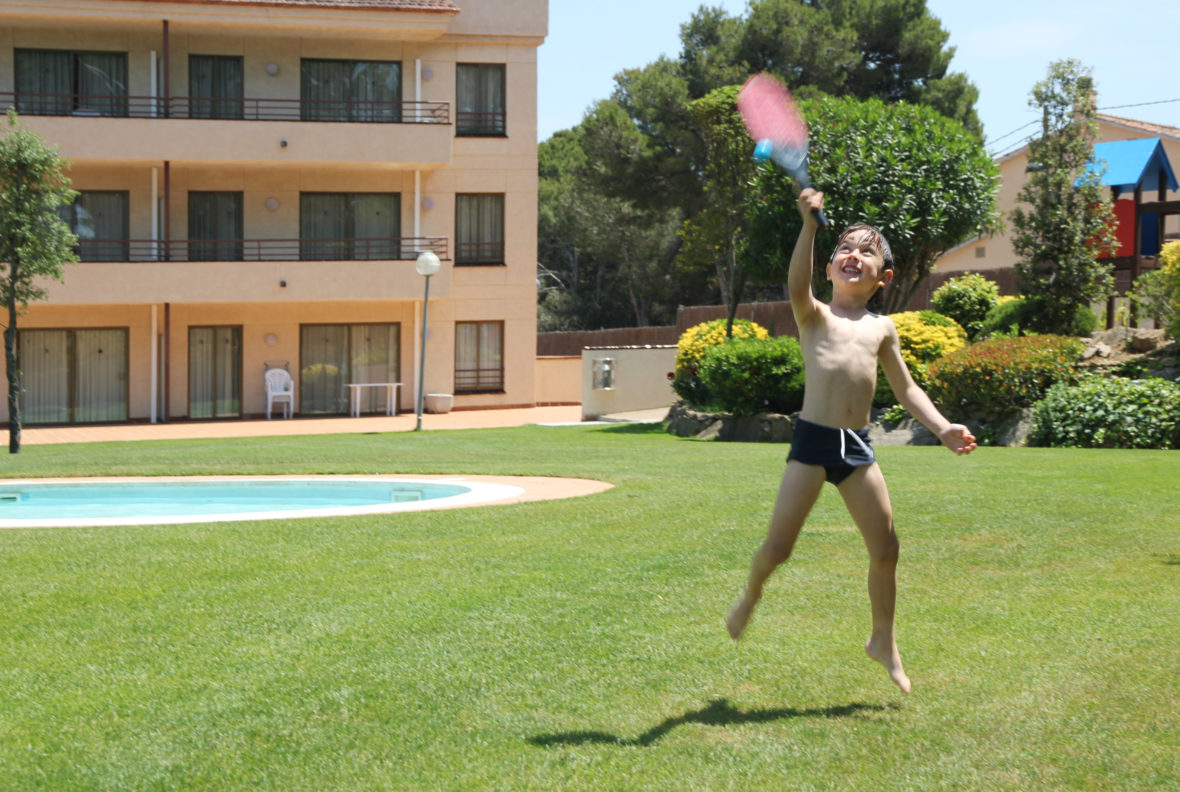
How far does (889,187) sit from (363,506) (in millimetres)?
14487

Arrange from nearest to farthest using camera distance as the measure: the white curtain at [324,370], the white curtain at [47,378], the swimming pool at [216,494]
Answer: the swimming pool at [216,494] → the white curtain at [47,378] → the white curtain at [324,370]

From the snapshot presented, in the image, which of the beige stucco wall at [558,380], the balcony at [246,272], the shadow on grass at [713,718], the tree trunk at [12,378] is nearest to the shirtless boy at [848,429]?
the shadow on grass at [713,718]

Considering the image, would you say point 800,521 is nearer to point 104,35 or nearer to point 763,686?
point 763,686

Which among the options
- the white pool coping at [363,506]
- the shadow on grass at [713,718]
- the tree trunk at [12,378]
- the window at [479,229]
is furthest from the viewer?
the window at [479,229]

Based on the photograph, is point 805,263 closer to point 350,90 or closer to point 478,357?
point 478,357

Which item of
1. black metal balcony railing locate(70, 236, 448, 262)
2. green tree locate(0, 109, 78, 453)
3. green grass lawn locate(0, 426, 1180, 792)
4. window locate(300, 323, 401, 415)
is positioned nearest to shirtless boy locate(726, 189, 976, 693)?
green grass lawn locate(0, 426, 1180, 792)

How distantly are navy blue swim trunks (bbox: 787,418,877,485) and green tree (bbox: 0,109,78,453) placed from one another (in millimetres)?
17651

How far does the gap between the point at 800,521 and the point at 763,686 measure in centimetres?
84

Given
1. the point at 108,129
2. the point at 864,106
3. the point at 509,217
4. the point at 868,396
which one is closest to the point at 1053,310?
the point at 864,106

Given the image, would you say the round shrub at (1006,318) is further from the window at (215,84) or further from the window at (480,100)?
the window at (215,84)

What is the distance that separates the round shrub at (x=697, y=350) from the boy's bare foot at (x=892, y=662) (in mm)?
19528

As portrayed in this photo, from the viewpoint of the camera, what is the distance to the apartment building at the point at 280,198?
102ft

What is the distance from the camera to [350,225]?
111 ft

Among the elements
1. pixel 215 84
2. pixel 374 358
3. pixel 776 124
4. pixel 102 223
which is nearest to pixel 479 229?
pixel 374 358
